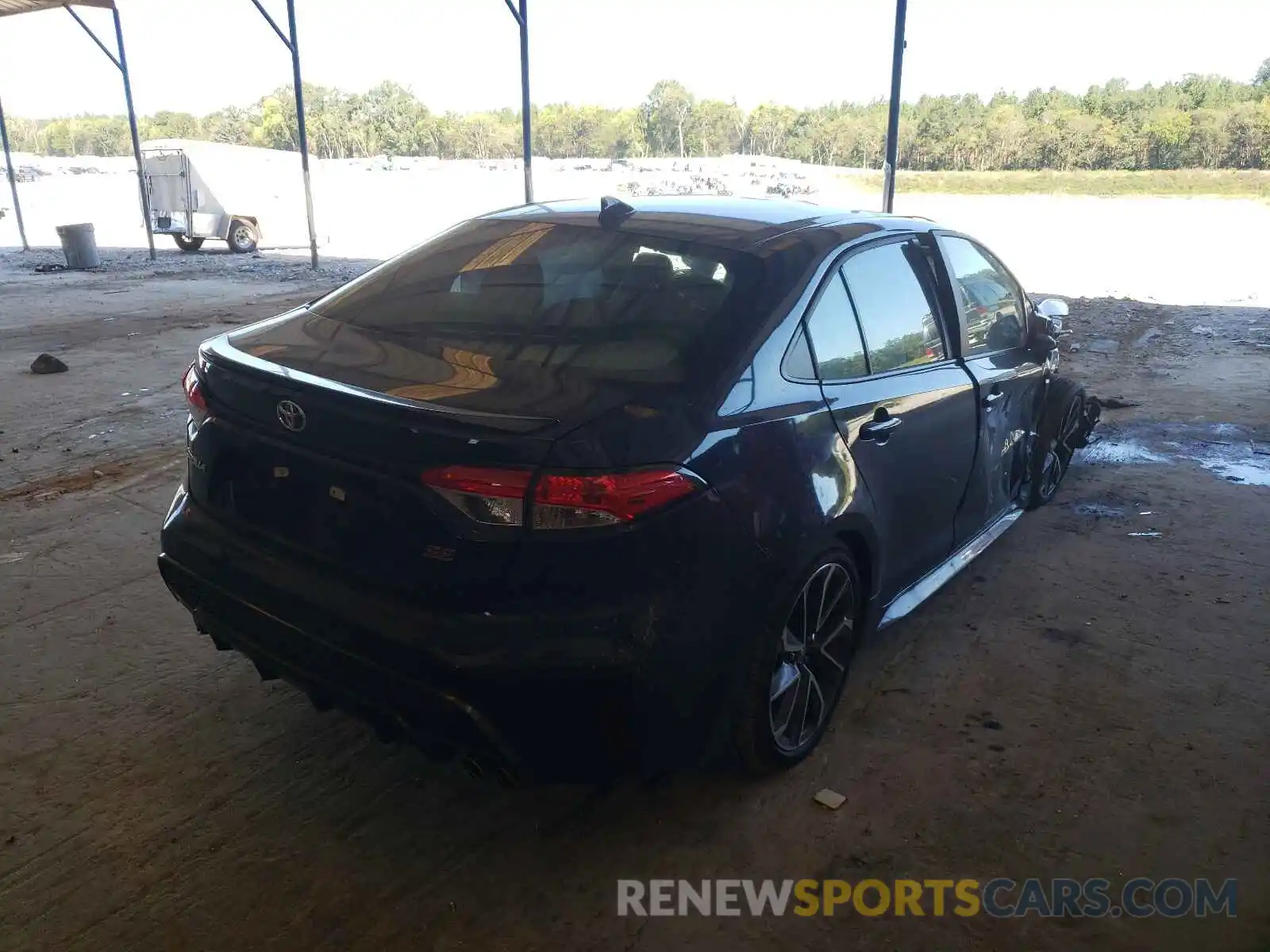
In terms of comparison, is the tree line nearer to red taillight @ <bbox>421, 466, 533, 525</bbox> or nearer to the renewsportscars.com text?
red taillight @ <bbox>421, 466, 533, 525</bbox>

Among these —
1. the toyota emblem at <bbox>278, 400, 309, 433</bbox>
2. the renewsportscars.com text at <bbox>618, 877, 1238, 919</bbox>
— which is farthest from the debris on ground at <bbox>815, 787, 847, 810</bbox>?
the toyota emblem at <bbox>278, 400, 309, 433</bbox>

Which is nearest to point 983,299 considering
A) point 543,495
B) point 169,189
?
point 543,495

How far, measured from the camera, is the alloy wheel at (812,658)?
2684 mm

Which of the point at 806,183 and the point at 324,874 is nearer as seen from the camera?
the point at 324,874

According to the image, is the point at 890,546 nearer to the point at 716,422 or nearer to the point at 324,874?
the point at 716,422

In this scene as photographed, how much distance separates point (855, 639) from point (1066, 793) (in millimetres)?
741

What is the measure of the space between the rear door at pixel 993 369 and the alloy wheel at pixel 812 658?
1.03 meters

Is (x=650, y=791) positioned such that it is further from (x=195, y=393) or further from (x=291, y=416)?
(x=195, y=393)

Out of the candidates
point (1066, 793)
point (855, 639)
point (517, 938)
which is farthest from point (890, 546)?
point (517, 938)

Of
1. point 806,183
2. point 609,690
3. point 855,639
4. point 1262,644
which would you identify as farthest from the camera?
point 806,183

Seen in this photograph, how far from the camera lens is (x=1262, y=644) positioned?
3.65 meters

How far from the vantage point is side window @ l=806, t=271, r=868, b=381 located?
2768 millimetres

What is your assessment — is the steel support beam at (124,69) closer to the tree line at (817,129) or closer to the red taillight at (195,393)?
the tree line at (817,129)

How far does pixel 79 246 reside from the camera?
17.5m
